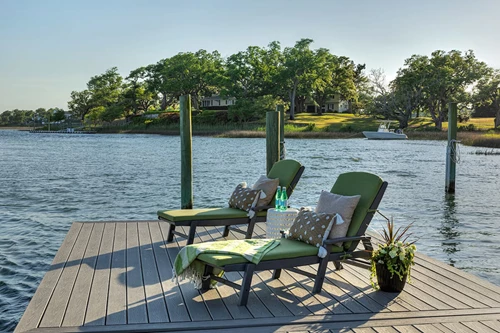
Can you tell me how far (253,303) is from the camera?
443 cm

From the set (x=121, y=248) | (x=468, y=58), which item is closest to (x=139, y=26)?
(x=121, y=248)

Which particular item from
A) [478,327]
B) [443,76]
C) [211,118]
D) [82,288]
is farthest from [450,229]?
[211,118]


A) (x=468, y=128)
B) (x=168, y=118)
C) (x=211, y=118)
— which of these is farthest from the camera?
(x=168, y=118)

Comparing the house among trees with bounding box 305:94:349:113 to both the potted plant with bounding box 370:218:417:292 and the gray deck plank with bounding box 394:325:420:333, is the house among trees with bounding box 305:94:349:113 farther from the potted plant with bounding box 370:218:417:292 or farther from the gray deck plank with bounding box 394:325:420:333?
the gray deck plank with bounding box 394:325:420:333

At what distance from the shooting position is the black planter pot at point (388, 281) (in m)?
4.69

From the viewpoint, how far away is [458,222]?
11.9m

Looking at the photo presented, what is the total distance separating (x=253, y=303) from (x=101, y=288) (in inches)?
55.7

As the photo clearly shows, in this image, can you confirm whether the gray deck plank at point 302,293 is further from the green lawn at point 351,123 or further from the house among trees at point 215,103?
the house among trees at point 215,103

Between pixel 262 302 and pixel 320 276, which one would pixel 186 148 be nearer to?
pixel 320 276

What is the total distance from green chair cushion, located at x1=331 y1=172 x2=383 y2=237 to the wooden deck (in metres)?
0.59

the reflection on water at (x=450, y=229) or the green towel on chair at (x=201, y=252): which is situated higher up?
the green towel on chair at (x=201, y=252)

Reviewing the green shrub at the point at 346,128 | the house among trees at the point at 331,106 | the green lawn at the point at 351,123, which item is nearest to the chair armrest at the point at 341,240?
the green lawn at the point at 351,123

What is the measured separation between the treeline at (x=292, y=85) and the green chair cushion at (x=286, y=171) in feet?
172

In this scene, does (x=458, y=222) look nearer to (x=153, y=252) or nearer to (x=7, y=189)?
(x=153, y=252)
